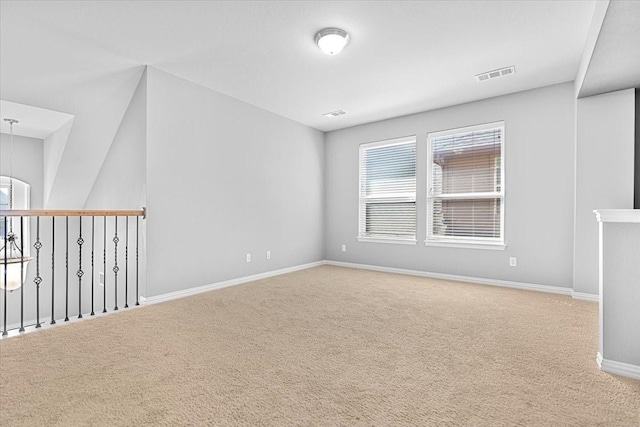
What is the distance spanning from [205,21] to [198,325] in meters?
2.59

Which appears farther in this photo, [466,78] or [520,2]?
[466,78]

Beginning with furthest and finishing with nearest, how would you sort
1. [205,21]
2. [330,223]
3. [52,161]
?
[330,223] < [52,161] < [205,21]

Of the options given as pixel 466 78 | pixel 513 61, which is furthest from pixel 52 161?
pixel 513 61

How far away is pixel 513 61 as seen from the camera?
11.0ft

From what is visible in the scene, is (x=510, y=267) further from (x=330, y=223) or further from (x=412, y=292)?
(x=330, y=223)

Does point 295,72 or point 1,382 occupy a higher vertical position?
point 295,72

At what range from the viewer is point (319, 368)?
2008mm

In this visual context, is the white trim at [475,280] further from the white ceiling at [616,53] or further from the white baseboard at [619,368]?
the white ceiling at [616,53]

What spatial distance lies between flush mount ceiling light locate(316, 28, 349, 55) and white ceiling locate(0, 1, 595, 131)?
2.5 inches

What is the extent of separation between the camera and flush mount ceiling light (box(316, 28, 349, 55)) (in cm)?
277

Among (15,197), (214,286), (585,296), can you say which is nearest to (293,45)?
(214,286)

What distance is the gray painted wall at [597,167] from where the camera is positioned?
11.2 ft

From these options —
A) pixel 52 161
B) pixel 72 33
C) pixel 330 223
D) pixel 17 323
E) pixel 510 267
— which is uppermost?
pixel 72 33

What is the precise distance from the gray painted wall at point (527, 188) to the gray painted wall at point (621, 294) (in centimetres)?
218
